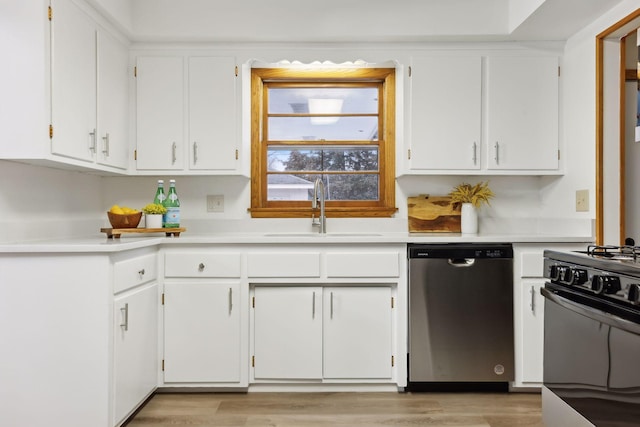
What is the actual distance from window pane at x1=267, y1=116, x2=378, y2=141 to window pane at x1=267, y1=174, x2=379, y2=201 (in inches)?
10.6

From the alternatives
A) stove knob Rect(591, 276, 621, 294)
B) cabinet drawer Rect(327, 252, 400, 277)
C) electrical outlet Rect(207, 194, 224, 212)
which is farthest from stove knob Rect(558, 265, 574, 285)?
electrical outlet Rect(207, 194, 224, 212)

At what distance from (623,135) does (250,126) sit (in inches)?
88.9

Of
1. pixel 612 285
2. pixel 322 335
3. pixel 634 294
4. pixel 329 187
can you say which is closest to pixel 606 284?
pixel 612 285

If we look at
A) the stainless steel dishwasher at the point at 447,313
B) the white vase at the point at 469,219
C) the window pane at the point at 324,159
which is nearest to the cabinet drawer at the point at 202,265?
the window pane at the point at 324,159

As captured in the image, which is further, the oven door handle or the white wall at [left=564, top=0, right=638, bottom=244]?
the white wall at [left=564, top=0, right=638, bottom=244]

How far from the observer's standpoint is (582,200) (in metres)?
2.73

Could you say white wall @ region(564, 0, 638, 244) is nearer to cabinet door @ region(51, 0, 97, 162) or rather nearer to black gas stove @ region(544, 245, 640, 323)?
black gas stove @ region(544, 245, 640, 323)

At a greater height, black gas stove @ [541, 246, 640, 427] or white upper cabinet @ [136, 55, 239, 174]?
white upper cabinet @ [136, 55, 239, 174]

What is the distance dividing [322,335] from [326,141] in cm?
137

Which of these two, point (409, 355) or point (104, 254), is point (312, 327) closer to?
point (409, 355)

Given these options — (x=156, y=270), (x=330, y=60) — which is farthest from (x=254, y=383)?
(x=330, y=60)

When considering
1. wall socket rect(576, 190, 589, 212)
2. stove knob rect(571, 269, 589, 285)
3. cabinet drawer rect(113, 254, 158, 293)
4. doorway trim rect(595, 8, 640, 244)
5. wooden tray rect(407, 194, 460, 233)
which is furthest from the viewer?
wooden tray rect(407, 194, 460, 233)

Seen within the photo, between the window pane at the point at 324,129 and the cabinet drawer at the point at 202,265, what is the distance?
A: 106 centimetres

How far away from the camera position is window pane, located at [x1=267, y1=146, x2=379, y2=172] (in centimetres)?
329
